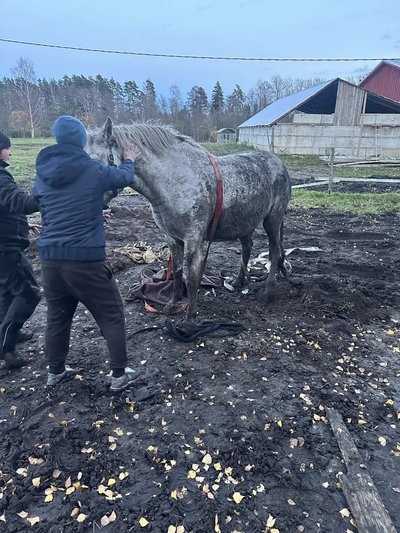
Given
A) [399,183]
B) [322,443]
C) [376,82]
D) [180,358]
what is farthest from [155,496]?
[376,82]

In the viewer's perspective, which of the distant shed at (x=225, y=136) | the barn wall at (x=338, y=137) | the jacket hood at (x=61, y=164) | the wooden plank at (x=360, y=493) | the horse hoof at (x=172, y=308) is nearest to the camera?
the wooden plank at (x=360, y=493)

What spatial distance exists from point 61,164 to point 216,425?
2308 millimetres

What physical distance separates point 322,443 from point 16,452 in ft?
7.36

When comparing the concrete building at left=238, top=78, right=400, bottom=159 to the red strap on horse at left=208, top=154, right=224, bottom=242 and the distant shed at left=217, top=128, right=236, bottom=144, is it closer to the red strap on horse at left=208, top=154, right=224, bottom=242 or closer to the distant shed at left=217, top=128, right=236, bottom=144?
the red strap on horse at left=208, top=154, right=224, bottom=242

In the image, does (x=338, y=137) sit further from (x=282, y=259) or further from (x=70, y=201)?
(x=70, y=201)

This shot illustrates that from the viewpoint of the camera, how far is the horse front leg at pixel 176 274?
451 centimetres

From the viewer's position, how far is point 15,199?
10.1 ft

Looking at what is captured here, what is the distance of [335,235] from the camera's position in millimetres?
8328

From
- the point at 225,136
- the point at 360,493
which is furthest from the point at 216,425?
the point at 225,136

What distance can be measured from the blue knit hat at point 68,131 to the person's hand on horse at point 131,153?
68 centimetres

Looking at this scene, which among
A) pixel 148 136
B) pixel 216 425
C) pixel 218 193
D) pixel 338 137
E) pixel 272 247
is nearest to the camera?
pixel 216 425

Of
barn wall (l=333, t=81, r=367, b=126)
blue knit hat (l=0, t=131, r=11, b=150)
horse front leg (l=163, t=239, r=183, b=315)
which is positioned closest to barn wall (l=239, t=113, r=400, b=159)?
barn wall (l=333, t=81, r=367, b=126)

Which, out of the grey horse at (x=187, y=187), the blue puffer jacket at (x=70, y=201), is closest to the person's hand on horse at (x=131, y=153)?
the grey horse at (x=187, y=187)

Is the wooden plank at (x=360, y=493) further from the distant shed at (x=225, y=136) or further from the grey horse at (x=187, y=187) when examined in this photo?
the distant shed at (x=225, y=136)
